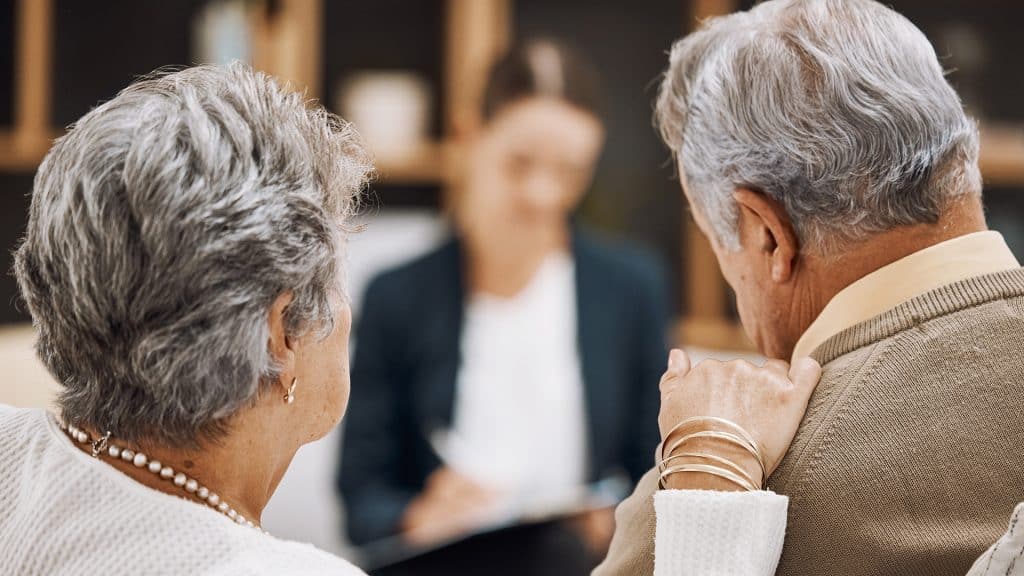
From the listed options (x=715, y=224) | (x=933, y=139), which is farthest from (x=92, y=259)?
(x=933, y=139)

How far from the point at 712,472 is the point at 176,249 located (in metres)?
0.50

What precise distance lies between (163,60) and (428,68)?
0.95 m

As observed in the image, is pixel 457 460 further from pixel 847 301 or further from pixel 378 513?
pixel 847 301

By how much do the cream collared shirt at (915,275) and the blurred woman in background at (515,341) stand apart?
175 cm

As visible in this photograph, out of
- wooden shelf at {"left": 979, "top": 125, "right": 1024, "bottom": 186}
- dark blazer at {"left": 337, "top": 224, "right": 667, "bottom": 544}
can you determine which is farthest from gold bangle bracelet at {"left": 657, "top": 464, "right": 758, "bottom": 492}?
wooden shelf at {"left": 979, "top": 125, "right": 1024, "bottom": 186}

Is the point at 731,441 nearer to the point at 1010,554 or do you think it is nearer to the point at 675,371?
the point at 675,371

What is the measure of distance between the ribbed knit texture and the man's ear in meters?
0.52

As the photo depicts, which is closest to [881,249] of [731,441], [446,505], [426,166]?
[731,441]

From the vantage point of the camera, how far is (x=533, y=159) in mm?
2975

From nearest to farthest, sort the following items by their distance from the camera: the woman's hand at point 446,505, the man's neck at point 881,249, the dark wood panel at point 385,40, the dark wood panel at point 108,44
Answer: the man's neck at point 881,249 → the woman's hand at point 446,505 → the dark wood panel at point 108,44 → the dark wood panel at point 385,40

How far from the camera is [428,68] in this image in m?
4.21

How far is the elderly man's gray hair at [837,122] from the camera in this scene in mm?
1077

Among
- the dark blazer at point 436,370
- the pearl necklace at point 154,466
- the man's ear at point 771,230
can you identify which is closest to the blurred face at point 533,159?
the dark blazer at point 436,370

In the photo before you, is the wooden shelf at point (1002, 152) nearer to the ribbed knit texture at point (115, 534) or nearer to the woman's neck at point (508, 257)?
the woman's neck at point (508, 257)
